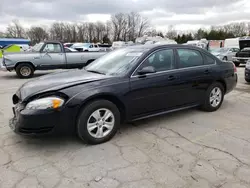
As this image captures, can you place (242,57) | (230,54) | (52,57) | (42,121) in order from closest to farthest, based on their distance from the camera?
(42,121) → (52,57) → (242,57) → (230,54)

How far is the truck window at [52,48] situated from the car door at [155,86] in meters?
7.54

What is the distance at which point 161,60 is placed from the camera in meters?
3.77

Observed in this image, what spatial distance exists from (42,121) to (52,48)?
26.4 feet

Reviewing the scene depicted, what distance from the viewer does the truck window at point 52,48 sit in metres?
9.88

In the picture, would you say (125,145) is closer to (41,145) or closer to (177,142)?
(177,142)

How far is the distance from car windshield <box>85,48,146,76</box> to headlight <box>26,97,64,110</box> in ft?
3.35

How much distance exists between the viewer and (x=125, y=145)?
311cm

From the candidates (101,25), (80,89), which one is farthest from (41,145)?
(101,25)

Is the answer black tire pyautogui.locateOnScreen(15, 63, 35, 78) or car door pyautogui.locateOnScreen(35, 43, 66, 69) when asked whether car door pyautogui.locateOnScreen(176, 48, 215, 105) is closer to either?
car door pyautogui.locateOnScreen(35, 43, 66, 69)

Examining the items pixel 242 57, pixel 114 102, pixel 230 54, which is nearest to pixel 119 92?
pixel 114 102

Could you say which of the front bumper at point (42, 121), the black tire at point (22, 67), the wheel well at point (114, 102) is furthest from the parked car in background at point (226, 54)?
the front bumper at point (42, 121)

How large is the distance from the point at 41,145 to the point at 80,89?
3.37 feet

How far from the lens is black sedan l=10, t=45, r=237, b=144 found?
2779mm

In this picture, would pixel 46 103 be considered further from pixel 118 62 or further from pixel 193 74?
pixel 193 74
